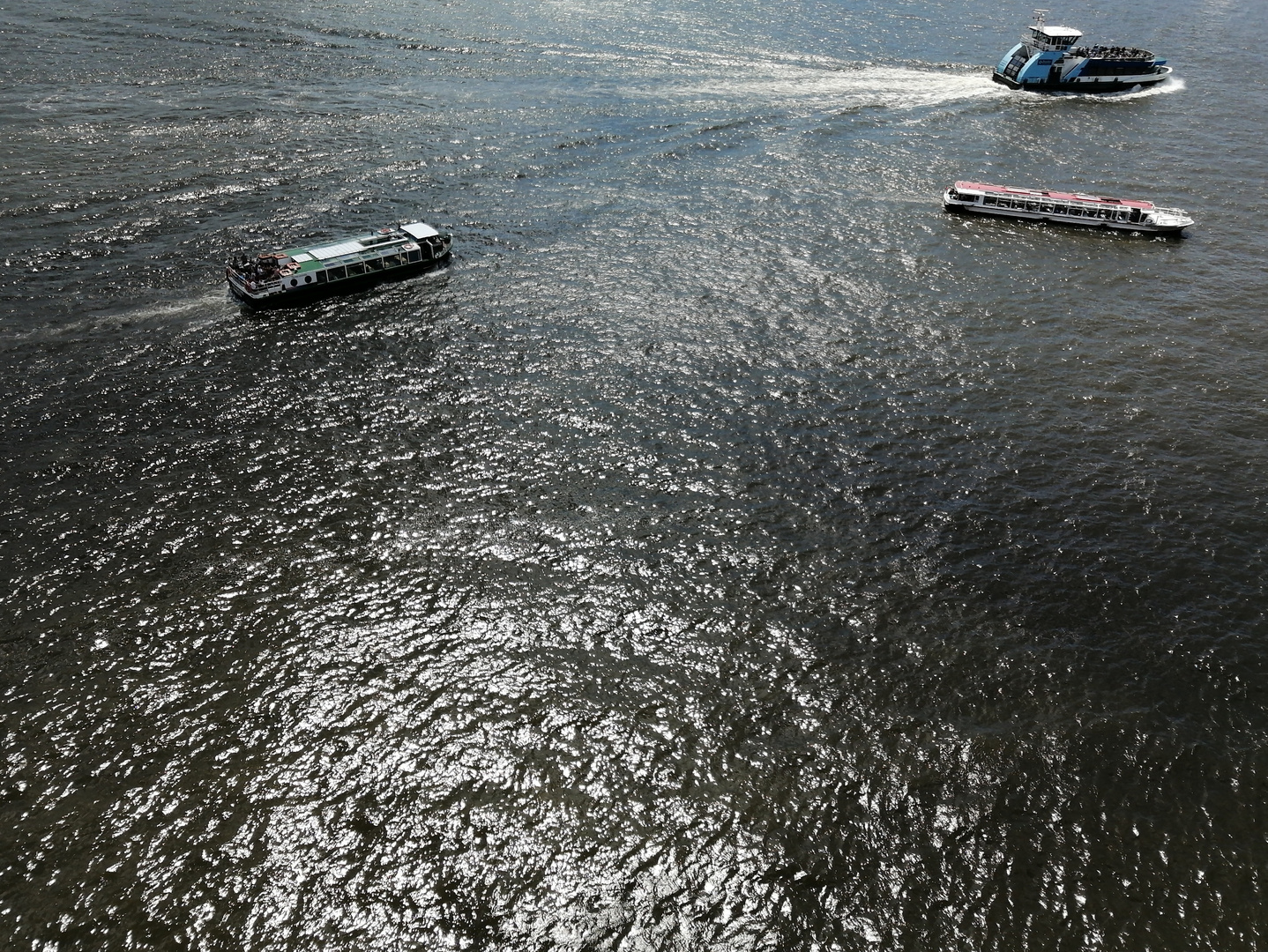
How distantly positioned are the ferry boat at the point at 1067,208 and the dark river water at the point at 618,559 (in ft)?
7.69

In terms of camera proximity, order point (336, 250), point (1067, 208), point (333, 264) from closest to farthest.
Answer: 1. point (333, 264)
2. point (336, 250)
3. point (1067, 208)

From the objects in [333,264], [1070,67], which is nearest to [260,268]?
[333,264]

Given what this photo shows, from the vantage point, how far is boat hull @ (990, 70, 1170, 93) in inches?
5384

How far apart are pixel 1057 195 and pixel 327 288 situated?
8563 centimetres

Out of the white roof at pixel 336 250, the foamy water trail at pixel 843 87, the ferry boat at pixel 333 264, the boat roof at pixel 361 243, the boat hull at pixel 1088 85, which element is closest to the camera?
the ferry boat at pixel 333 264

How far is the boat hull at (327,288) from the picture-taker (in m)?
72.6

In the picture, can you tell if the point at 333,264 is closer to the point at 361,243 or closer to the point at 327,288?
the point at 327,288

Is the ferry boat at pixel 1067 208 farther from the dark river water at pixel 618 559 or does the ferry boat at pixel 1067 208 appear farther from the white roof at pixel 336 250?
the white roof at pixel 336 250

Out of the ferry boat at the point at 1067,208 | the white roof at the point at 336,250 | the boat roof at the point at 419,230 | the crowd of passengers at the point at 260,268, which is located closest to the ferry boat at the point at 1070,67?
the ferry boat at the point at 1067,208

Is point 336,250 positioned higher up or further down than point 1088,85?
further down

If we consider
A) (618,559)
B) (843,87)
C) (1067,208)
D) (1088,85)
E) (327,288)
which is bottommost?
(618,559)

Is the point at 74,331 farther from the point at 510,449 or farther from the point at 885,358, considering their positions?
the point at 885,358

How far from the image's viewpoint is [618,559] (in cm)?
5147

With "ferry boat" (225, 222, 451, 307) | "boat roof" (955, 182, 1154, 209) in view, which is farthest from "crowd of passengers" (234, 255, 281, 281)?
"boat roof" (955, 182, 1154, 209)
